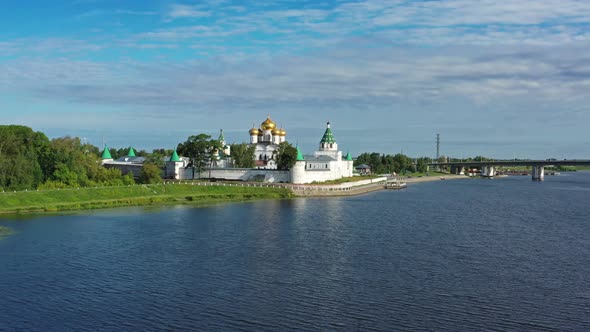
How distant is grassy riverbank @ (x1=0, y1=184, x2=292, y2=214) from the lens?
1702 inches

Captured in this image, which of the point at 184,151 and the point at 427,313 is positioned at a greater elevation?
the point at 184,151

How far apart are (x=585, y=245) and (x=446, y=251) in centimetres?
824

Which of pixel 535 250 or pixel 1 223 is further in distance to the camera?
pixel 1 223

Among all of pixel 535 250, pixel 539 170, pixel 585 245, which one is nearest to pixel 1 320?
pixel 535 250

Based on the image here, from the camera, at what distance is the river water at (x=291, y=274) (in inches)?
723

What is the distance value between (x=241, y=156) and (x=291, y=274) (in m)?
54.0

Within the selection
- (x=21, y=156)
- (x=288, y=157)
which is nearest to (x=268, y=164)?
(x=288, y=157)

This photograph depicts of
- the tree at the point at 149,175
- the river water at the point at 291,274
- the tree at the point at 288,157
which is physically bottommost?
the river water at the point at 291,274

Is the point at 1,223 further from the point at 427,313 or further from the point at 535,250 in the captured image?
the point at 535,250

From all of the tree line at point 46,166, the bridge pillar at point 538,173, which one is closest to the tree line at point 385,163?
the bridge pillar at point 538,173

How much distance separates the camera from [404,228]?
1478 inches

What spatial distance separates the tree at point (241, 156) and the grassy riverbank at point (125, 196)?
15.3 metres

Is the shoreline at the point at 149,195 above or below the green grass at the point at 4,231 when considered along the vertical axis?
above

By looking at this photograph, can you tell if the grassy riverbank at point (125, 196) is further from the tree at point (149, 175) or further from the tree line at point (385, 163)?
the tree line at point (385, 163)
